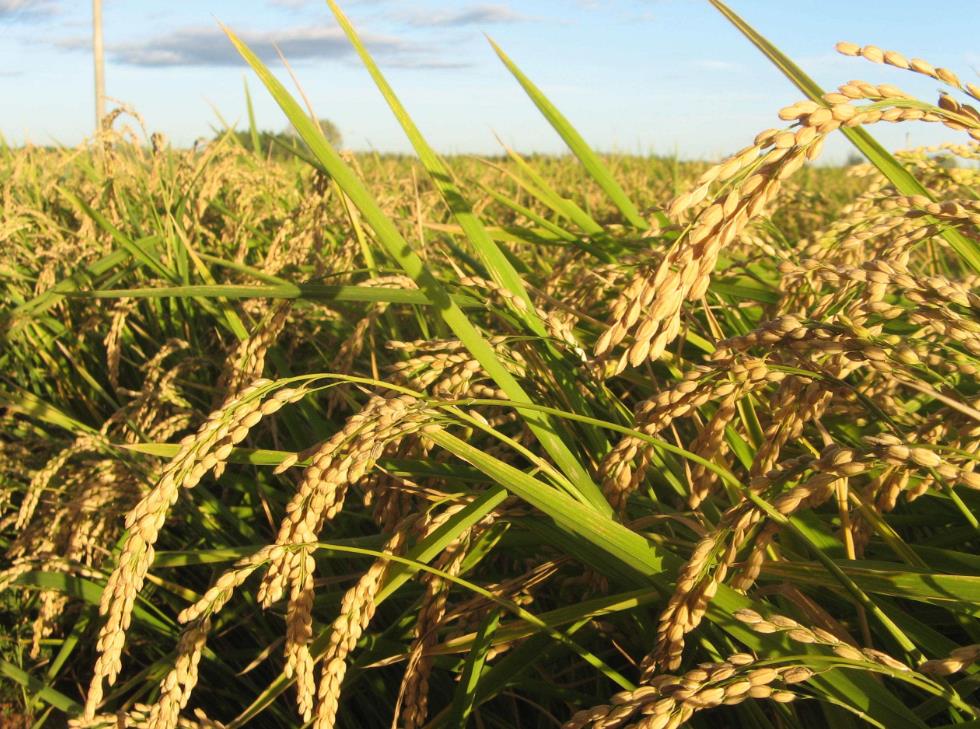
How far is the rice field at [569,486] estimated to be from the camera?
95 cm

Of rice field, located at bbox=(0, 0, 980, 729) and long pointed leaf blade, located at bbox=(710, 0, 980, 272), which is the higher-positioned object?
long pointed leaf blade, located at bbox=(710, 0, 980, 272)

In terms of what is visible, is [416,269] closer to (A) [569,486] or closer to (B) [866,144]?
(A) [569,486]

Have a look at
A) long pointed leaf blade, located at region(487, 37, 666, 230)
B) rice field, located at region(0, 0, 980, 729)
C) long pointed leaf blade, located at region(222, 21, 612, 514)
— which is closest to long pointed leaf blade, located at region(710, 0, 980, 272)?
rice field, located at region(0, 0, 980, 729)

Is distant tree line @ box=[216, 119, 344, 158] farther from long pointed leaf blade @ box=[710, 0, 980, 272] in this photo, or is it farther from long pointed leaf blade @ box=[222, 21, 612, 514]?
long pointed leaf blade @ box=[710, 0, 980, 272]

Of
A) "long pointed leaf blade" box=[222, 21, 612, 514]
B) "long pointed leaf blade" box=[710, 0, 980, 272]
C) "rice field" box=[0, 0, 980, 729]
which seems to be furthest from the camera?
"long pointed leaf blade" box=[710, 0, 980, 272]

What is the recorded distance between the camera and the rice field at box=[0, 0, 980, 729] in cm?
95

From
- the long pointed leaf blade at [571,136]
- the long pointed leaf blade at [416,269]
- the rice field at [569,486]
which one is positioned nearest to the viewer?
the rice field at [569,486]

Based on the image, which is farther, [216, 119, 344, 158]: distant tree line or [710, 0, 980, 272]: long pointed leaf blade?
[216, 119, 344, 158]: distant tree line

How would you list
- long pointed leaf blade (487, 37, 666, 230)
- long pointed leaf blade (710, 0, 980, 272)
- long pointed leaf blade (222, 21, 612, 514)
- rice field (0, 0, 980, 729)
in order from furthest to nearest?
long pointed leaf blade (487, 37, 666, 230), long pointed leaf blade (710, 0, 980, 272), long pointed leaf blade (222, 21, 612, 514), rice field (0, 0, 980, 729)

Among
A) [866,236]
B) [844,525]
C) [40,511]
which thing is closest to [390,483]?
[844,525]

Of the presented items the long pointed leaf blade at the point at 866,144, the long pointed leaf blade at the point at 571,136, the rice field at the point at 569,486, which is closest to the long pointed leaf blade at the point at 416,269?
the rice field at the point at 569,486

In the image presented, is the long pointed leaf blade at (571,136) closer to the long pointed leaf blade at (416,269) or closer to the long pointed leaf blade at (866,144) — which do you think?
the long pointed leaf blade at (866,144)

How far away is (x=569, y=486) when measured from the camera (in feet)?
4.02

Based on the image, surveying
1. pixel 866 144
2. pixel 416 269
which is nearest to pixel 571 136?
pixel 866 144
